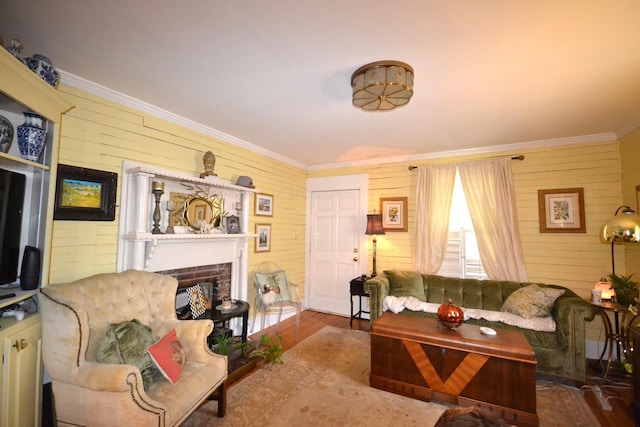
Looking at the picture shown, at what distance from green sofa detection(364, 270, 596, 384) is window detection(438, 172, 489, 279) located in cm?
35

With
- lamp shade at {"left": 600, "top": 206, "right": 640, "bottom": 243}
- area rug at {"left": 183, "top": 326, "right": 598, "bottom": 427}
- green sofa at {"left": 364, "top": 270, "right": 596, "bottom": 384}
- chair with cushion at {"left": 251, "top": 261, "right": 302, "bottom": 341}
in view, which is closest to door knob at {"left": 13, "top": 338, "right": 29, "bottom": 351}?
area rug at {"left": 183, "top": 326, "right": 598, "bottom": 427}

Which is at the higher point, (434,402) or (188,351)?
(188,351)

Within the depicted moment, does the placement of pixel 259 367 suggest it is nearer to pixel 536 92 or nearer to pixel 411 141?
pixel 411 141

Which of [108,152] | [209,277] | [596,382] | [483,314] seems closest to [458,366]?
[483,314]

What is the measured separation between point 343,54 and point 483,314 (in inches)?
118

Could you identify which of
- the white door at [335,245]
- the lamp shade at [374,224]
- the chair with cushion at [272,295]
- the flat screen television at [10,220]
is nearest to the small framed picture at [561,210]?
the lamp shade at [374,224]

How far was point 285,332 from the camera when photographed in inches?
155

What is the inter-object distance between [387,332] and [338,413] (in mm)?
768

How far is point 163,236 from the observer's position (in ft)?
8.54

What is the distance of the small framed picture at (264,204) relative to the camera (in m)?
4.11

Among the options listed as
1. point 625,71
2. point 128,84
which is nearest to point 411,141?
point 625,71

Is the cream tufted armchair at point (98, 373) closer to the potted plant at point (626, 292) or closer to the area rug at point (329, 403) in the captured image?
the area rug at point (329, 403)

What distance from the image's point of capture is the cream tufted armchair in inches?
60.4

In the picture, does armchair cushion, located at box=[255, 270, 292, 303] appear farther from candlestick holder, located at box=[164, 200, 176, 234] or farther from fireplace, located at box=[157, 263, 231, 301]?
candlestick holder, located at box=[164, 200, 176, 234]
